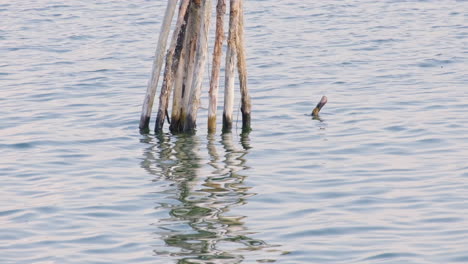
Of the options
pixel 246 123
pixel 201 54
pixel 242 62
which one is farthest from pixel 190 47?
pixel 246 123

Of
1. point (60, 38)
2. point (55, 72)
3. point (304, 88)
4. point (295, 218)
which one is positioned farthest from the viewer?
point (60, 38)

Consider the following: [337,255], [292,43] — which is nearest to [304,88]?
[292,43]

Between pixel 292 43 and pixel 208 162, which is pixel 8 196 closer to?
pixel 208 162

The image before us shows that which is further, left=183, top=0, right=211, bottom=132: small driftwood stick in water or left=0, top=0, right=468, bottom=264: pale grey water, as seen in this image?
left=183, top=0, right=211, bottom=132: small driftwood stick in water

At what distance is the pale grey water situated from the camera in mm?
10188

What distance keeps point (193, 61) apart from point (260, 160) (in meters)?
1.90

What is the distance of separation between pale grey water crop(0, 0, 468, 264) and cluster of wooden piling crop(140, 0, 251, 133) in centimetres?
49

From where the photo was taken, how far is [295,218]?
10938 millimetres

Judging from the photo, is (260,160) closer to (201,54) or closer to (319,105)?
(201,54)

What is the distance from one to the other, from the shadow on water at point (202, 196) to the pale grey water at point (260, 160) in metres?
0.03

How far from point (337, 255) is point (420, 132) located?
568cm

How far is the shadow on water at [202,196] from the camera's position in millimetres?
10000

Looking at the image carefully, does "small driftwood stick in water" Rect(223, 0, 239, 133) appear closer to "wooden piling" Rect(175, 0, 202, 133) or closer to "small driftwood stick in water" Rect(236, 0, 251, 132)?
"small driftwood stick in water" Rect(236, 0, 251, 132)

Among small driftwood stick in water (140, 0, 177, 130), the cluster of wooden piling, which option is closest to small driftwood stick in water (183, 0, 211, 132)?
the cluster of wooden piling
